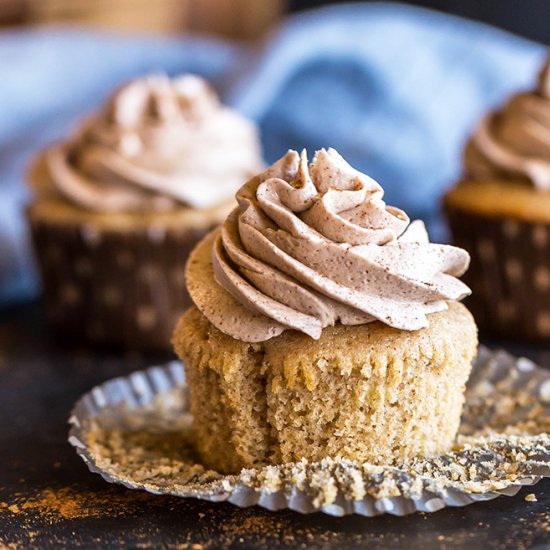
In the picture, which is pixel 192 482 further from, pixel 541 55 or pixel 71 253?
pixel 541 55

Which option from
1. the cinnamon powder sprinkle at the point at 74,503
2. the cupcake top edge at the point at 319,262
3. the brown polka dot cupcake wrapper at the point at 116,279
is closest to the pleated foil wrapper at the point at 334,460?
the cinnamon powder sprinkle at the point at 74,503

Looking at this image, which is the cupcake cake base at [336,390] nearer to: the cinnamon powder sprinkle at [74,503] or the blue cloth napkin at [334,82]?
the cinnamon powder sprinkle at [74,503]

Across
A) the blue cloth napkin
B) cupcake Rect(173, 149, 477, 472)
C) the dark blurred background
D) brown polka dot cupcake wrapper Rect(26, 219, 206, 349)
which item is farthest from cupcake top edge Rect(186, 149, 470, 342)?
the dark blurred background

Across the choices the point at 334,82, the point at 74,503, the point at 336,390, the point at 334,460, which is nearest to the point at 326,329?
the point at 336,390

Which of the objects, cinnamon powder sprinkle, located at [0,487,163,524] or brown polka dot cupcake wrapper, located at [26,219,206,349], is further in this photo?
brown polka dot cupcake wrapper, located at [26,219,206,349]

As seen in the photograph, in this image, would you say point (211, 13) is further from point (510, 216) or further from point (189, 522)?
point (189, 522)

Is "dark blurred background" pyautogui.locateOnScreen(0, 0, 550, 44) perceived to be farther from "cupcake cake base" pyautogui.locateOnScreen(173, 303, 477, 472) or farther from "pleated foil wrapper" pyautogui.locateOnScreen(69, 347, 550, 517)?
"cupcake cake base" pyautogui.locateOnScreen(173, 303, 477, 472)

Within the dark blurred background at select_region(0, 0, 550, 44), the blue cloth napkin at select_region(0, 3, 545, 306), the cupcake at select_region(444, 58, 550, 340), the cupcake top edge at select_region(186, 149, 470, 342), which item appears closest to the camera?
the cupcake top edge at select_region(186, 149, 470, 342)

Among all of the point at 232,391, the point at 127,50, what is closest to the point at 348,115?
the point at 127,50
